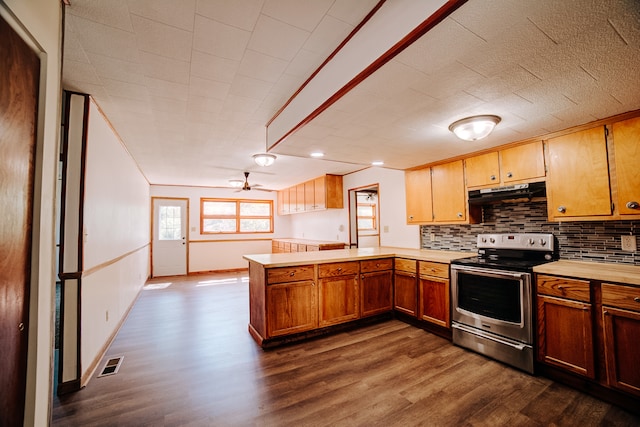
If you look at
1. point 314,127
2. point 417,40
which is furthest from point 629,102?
point 314,127

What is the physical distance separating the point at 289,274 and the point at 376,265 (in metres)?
1.22

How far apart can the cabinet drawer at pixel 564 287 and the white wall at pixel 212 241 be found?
6721mm

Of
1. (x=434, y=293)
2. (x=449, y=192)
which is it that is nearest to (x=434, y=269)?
(x=434, y=293)

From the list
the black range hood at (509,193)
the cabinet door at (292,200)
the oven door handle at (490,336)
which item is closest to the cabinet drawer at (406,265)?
the oven door handle at (490,336)

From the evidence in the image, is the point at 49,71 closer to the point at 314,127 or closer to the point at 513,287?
the point at 314,127

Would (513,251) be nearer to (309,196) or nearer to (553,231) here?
(553,231)

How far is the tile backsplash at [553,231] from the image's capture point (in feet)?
7.61

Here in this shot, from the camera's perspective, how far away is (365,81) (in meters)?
1.60

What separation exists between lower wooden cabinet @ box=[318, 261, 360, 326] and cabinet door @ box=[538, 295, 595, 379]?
5.82 feet

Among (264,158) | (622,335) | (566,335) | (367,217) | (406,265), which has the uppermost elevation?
(264,158)

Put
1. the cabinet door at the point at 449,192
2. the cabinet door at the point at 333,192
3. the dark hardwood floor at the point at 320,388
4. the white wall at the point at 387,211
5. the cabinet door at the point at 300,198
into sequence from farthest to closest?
the cabinet door at the point at 300,198 → the cabinet door at the point at 333,192 → the white wall at the point at 387,211 → the cabinet door at the point at 449,192 → the dark hardwood floor at the point at 320,388

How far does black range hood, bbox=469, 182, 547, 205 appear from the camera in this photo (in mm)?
2620

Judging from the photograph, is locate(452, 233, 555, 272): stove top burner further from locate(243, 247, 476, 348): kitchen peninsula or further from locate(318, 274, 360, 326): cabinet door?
locate(318, 274, 360, 326): cabinet door

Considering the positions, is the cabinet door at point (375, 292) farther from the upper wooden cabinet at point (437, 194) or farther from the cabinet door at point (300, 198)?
the cabinet door at point (300, 198)
